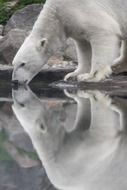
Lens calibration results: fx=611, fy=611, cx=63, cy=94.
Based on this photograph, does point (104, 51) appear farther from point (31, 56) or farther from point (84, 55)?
point (31, 56)

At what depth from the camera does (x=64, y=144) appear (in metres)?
4.63

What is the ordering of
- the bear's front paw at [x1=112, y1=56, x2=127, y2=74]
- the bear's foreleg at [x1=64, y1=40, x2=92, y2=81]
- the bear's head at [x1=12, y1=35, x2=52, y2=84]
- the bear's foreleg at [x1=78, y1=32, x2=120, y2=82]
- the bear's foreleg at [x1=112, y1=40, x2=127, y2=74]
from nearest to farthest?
the bear's foreleg at [x1=78, y1=32, x2=120, y2=82]
the bear's head at [x1=12, y1=35, x2=52, y2=84]
the bear's foreleg at [x1=64, y1=40, x2=92, y2=81]
the bear's foreleg at [x1=112, y1=40, x2=127, y2=74]
the bear's front paw at [x1=112, y1=56, x2=127, y2=74]

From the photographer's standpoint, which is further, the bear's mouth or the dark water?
the bear's mouth

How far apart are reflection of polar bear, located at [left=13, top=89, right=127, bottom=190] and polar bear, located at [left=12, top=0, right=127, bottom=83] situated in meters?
2.42

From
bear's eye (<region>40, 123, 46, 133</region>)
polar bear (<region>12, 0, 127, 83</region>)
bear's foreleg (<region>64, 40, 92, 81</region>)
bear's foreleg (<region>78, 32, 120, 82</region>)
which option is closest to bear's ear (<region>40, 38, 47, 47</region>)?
polar bear (<region>12, 0, 127, 83</region>)

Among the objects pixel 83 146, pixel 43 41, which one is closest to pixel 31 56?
pixel 43 41

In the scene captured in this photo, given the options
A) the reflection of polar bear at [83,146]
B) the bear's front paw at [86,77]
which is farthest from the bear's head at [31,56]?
the reflection of polar bear at [83,146]

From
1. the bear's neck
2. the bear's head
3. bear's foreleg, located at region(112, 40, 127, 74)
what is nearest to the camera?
the bear's neck

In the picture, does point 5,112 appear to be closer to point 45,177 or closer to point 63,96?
point 63,96

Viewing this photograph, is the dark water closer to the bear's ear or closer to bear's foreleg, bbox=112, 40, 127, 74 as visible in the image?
the bear's ear

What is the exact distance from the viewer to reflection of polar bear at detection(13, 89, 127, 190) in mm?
3263

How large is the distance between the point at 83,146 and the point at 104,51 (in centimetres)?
550

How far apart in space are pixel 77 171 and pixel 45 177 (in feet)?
0.82

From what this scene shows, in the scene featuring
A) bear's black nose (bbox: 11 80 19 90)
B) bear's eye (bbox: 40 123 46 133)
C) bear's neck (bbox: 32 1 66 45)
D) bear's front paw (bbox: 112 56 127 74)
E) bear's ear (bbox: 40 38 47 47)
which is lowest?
bear's black nose (bbox: 11 80 19 90)
